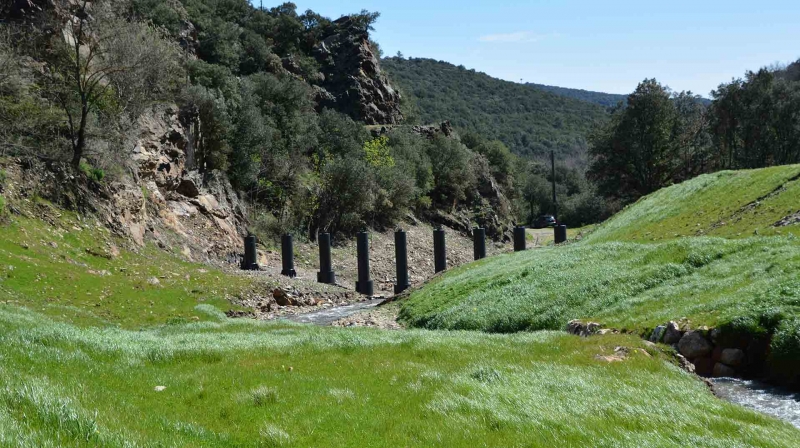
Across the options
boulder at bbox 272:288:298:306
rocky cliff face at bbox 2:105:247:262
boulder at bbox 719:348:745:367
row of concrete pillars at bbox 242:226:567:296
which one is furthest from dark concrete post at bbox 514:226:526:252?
boulder at bbox 719:348:745:367

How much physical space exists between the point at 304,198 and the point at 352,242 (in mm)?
6373

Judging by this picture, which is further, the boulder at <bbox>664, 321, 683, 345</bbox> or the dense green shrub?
the dense green shrub

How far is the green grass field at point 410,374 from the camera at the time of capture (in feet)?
23.2

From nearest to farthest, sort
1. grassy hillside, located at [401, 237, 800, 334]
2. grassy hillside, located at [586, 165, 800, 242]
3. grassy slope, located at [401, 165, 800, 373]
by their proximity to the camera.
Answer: grassy slope, located at [401, 165, 800, 373] → grassy hillside, located at [401, 237, 800, 334] → grassy hillside, located at [586, 165, 800, 242]

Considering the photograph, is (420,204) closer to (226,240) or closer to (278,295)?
(226,240)

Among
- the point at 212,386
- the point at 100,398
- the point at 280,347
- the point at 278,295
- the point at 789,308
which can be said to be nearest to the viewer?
the point at 100,398

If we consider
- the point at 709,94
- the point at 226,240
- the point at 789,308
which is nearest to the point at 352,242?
the point at 226,240

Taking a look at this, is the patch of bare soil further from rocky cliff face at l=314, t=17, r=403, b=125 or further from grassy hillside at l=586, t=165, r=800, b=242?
rocky cliff face at l=314, t=17, r=403, b=125

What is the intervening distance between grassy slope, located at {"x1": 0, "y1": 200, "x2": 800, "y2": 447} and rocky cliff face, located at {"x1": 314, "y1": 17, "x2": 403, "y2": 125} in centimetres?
7228

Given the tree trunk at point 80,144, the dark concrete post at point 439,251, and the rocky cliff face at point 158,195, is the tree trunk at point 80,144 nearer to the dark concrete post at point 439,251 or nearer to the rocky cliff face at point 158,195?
the rocky cliff face at point 158,195

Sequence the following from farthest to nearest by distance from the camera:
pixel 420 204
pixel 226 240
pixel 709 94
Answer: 1. pixel 420 204
2. pixel 709 94
3. pixel 226 240

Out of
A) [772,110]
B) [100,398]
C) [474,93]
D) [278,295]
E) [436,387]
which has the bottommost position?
[278,295]

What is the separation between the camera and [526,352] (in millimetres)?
13594

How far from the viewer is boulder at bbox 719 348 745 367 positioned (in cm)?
1323
